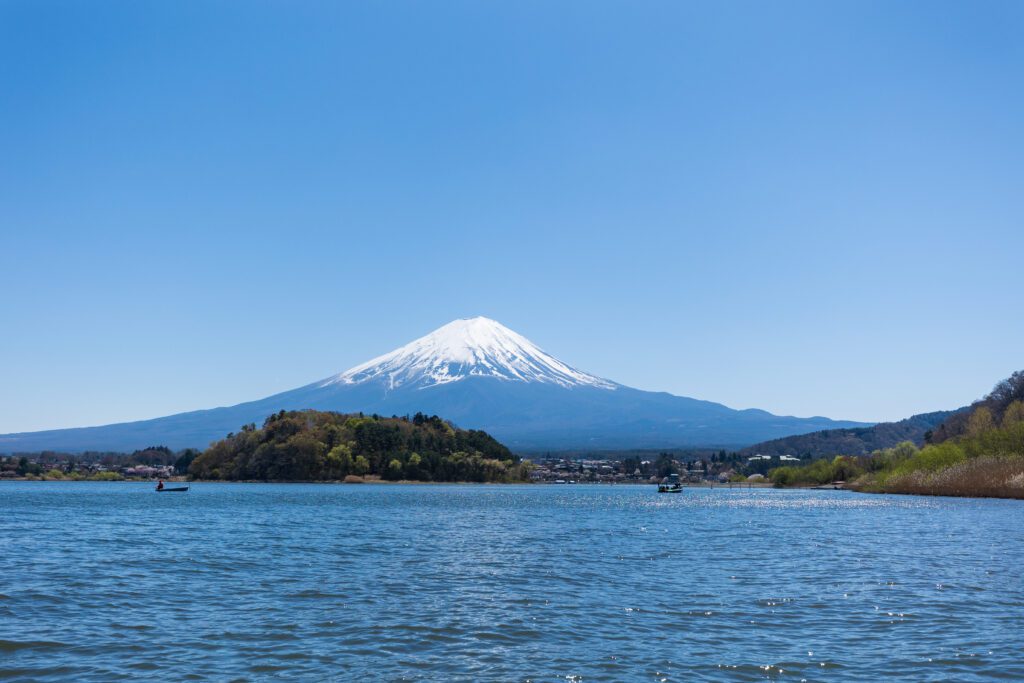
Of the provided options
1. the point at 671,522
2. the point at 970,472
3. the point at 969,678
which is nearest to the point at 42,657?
the point at 969,678

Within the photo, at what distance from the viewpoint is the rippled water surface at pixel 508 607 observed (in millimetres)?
19109

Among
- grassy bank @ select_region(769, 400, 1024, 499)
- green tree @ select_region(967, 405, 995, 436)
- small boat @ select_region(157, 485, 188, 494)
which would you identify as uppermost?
green tree @ select_region(967, 405, 995, 436)

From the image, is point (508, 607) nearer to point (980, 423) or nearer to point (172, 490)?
point (980, 423)

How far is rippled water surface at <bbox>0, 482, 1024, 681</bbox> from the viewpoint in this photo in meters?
19.1

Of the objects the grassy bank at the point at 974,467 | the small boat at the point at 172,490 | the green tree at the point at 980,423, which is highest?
the green tree at the point at 980,423

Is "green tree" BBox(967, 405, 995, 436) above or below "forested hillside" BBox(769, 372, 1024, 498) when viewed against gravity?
above

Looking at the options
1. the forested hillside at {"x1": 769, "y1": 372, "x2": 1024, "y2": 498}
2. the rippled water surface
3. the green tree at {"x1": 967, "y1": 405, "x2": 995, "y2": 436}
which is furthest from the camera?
the green tree at {"x1": 967, "y1": 405, "x2": 995, "y2": 436}

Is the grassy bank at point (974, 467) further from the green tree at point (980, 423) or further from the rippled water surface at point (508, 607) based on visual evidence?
the rippled water surface at point (508, 607)

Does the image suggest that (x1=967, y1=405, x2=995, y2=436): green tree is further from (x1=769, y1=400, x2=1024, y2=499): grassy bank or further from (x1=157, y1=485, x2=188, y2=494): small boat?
(x1=157, y1=485, x2=188, y2=494): small boat

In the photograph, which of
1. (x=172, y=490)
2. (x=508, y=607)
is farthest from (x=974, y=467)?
(x=172, y=490)

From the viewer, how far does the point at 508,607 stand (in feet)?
87.0

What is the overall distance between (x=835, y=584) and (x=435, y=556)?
17.8 meters

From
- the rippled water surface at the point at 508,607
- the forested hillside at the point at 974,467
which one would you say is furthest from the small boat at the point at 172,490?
the forested hillside at the point at 974,467

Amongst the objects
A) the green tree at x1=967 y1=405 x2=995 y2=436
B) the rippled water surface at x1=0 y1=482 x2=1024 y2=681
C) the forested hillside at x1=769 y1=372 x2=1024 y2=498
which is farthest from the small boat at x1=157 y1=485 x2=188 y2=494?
the green tree at x1=967 y1=405 x2=995 y2=436
